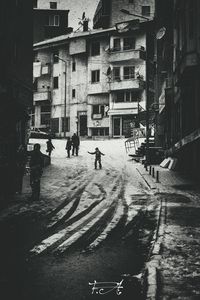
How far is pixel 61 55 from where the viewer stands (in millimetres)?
53281

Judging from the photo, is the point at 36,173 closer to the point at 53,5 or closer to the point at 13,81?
the point at 13,81

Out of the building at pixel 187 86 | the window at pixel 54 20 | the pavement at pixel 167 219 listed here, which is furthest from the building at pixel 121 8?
the pavement at pixel 167 219

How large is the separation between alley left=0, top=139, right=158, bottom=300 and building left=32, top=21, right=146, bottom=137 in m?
31.4

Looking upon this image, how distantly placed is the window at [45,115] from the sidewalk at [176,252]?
41.9 meters

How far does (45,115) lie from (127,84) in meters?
14.1

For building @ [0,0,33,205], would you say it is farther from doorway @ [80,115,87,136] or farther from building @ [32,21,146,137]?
doorway @ [80,115,87,136]

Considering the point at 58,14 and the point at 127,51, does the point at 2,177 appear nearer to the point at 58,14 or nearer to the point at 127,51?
the point at 127,51

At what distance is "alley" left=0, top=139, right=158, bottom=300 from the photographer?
5.36m

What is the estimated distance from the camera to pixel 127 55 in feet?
153

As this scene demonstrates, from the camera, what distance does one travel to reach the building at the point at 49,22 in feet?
189

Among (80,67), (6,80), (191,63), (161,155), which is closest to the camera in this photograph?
(191,63)

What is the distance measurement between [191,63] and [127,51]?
30.4 meters

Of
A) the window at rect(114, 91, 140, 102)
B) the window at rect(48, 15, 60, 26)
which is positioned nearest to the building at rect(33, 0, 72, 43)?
the window at rect(48, 15, 60, 26)

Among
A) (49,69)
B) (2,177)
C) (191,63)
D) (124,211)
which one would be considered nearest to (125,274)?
(124,211)
